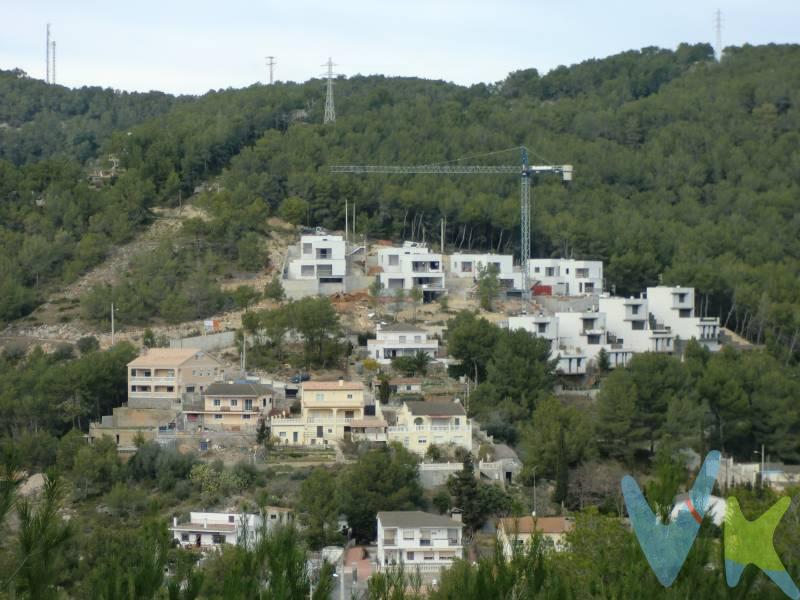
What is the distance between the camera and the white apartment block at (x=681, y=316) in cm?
3769

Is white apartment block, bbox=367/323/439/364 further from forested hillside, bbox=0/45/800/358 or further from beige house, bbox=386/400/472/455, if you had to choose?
forested hillside, bbox=0/45/800/358

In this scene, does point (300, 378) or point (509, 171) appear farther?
point (509, 171)

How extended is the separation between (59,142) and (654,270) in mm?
33256

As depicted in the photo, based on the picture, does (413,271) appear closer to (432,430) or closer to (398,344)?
(398,344)

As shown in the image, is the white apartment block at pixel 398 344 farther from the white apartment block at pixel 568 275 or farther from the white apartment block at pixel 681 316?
the white apartment block at pixel 568 275

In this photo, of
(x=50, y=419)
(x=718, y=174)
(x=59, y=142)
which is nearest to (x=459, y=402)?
(x=50, y=419)

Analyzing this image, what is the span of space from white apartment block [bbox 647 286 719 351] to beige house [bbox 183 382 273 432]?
13.0 meters

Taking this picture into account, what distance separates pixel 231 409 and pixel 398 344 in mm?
5739

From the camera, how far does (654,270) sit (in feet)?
139

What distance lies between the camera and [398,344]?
3369 centimetres

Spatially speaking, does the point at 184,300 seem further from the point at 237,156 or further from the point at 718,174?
the point at 718,174

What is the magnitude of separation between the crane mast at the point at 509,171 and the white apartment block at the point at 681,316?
4563 millimetres

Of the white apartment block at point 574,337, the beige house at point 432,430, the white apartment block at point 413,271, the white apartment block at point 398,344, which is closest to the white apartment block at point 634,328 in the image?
the white apartment block at point 574,337

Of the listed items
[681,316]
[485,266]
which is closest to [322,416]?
[485,266]
